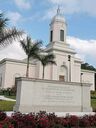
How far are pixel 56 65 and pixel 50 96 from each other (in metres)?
28.6

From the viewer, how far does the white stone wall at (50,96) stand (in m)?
13.5

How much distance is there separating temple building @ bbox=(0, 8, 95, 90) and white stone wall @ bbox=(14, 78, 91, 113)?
26.1 m

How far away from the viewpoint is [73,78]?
150ft

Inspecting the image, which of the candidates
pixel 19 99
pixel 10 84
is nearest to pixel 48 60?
pixel 10 84

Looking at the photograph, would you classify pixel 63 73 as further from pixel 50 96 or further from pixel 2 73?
pixel 50 96

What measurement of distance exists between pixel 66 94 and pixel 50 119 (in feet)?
20.7

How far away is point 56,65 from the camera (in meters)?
42.8

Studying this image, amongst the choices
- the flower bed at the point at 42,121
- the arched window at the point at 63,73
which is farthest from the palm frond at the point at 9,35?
the arched window at the point at 63,73

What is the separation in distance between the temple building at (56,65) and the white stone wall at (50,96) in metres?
26.1

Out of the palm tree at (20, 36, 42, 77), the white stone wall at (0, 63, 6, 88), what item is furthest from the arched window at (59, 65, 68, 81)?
the palm tree at (20, 36, 42, 77)

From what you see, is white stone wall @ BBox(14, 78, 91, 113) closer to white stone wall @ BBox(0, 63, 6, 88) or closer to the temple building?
the temple building

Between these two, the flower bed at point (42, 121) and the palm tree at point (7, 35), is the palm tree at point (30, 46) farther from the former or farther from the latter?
the flower bed at point (42, 121)

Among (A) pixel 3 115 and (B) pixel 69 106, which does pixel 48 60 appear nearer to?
(B) pixel 69 106

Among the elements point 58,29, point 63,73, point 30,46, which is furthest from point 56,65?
point 30,46
